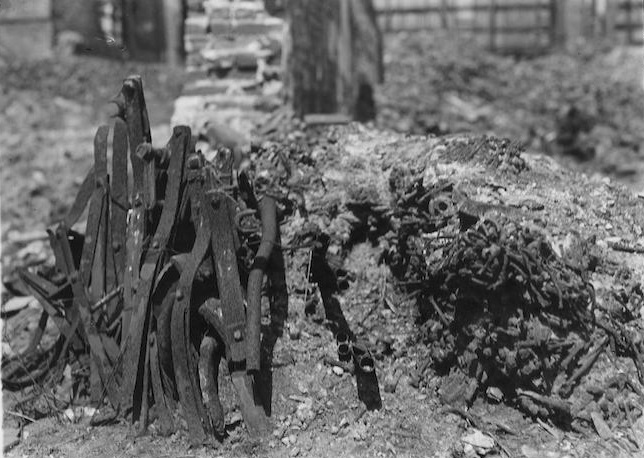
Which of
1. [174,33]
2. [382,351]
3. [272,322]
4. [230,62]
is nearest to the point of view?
[382,351]

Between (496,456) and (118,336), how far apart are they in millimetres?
1485

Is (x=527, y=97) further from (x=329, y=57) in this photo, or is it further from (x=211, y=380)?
(x=211, y=380)

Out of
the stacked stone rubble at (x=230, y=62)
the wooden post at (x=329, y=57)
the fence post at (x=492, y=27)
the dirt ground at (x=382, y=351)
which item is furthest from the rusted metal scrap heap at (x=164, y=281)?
the fence post at (x=492, y=27)

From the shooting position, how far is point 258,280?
9.70 feet

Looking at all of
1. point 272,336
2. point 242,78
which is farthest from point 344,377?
point 242,78

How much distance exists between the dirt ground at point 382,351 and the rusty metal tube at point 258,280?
0.25 meters

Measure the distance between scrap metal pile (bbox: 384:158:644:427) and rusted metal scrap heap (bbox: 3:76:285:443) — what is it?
689mm

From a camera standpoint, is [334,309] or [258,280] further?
[334,309]

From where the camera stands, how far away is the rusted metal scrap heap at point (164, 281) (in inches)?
114

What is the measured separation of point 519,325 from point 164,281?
1286 millimetres

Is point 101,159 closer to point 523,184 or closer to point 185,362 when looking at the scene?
point 185,362

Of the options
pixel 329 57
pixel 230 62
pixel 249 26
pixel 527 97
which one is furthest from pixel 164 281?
pixel 527 97

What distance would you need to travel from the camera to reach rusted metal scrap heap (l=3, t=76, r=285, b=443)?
291cm

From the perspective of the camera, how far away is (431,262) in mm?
3064
